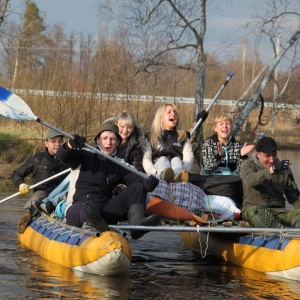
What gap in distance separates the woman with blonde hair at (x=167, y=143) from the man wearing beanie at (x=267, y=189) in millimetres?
1166

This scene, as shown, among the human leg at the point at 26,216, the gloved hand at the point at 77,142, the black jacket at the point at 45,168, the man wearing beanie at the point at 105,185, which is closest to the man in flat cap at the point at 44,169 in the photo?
the black jacket at the point at 45,168

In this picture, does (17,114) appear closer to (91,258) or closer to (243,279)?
(91,258)

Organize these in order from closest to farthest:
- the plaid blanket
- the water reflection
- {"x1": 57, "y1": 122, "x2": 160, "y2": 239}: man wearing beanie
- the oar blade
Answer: the water reflection → {"x1": 57, "y1": 122, "x2": 160, "y2": 239}: man wearing beanie → the plaid blanket → the oar blade

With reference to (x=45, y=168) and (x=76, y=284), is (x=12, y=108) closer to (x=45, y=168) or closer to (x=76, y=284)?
(x=45, y=168)

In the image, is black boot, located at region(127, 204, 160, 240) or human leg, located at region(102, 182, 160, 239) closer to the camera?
black boot, located at region(127, 204, 160, 240)

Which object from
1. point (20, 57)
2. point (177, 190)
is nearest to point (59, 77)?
point (20, 57)

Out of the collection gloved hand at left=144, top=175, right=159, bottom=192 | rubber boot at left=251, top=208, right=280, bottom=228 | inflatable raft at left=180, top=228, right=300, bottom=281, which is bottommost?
inflatable raft at left=180, top=228, right=300, bottom=281

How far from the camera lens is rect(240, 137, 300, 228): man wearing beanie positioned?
9703 millimetres

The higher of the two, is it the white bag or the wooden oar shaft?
the white bag

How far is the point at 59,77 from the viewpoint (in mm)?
19719

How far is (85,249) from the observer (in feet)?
29.3

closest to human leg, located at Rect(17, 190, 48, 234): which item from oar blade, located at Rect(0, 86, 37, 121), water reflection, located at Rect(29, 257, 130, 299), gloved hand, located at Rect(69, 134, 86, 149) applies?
oar blade, located at Rect(0, 86, 37, 121)

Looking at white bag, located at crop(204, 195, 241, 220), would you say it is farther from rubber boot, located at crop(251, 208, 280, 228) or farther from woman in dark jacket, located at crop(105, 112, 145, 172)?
woman in dark jacket, located at crop(105, 112, 145, 172)

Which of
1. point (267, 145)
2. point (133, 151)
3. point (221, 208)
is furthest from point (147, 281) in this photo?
point (133, 151)
